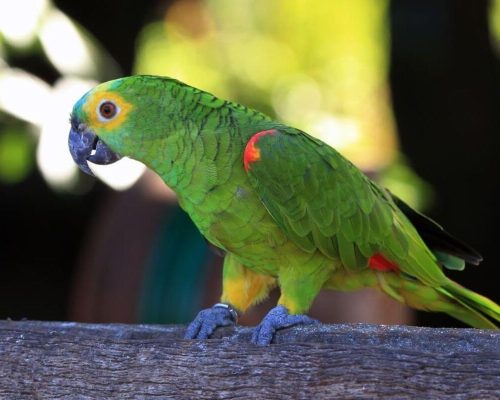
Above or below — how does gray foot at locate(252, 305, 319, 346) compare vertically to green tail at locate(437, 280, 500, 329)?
below

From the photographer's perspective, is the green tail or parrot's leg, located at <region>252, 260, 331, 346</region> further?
the green tail

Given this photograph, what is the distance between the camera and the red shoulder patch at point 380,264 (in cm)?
226

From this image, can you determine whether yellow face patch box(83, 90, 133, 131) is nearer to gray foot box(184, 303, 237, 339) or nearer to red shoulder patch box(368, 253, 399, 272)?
gray foot box(184, 303, 237, 339)

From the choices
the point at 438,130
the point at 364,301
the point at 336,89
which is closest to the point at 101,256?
the point at 364,301

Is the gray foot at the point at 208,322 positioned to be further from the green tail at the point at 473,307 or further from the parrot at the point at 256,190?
the green tail at the point at 473,307

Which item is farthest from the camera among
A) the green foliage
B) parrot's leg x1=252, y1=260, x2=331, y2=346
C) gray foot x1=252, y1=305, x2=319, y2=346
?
the green foliage

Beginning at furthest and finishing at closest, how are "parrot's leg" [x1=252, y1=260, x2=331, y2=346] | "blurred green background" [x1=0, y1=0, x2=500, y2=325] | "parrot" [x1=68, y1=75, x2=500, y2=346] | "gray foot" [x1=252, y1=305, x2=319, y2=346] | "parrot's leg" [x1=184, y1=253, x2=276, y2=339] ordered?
"blurred green background" [x1=0, y1=0, x2=500, y2=325]
"parrot's leg" [x1=184, y1=253, x2=276, y2=339]
"parrot" [x1=68, y1=75, x2=500, y2=346]
"parrot's leg" [x1=252, y1=260, x2=331, y2=346]
"gray foot" [x1=252, y1=305, x2=319, y2=346]

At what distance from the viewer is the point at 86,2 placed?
15.6 ft

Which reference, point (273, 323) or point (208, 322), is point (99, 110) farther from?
point (273, 323)

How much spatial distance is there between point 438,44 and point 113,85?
2.63 metres

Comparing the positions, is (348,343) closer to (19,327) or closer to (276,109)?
(19,327)

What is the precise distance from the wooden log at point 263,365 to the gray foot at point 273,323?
0.02m

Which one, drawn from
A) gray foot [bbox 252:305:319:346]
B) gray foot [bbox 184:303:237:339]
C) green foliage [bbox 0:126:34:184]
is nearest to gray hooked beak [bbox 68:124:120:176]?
gray foot [bbox 184:303:237:339]

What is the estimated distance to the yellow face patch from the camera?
2.14m
